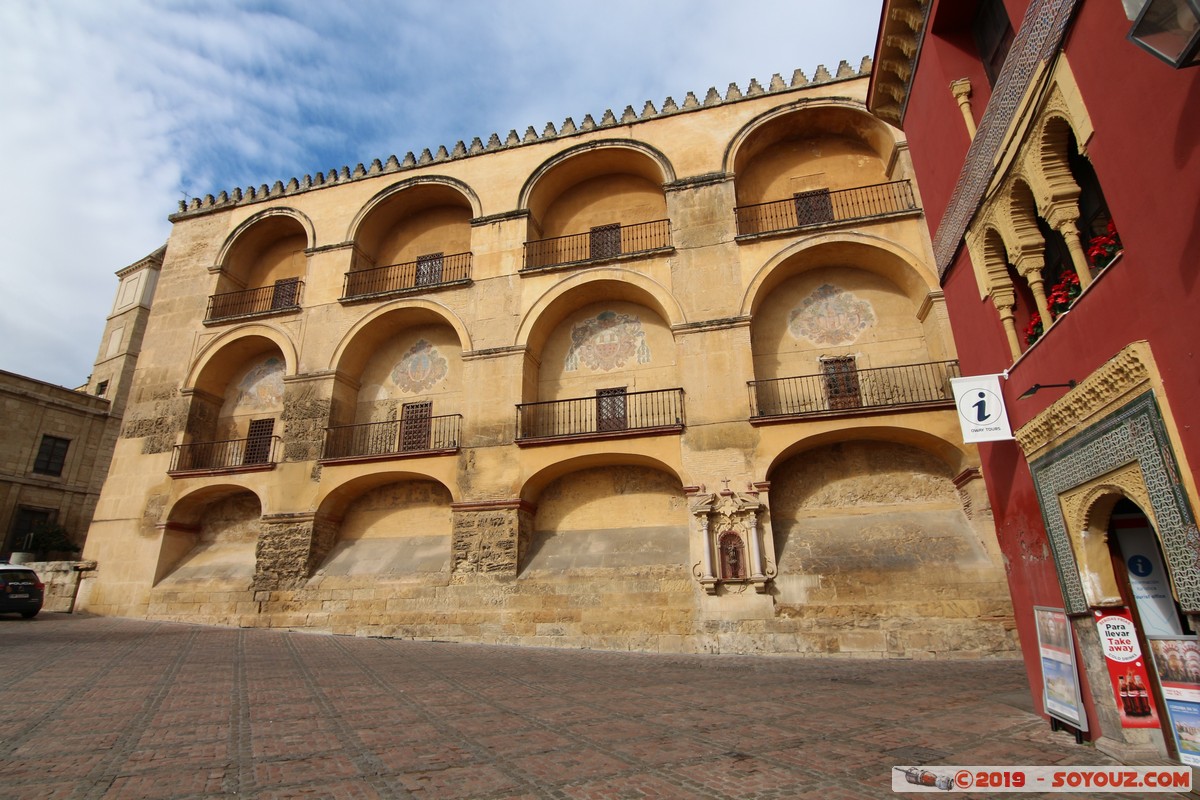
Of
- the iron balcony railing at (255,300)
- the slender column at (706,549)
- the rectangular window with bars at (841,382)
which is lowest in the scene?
the slender column at (706,549)

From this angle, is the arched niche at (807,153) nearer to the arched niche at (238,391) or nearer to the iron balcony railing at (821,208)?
the iron balcony railing at (821,208)

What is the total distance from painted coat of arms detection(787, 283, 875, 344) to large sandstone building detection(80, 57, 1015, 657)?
2.7 inches

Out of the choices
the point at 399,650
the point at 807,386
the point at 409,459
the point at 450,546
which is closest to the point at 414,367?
the point at 409,459

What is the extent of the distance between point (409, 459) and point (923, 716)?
11.8 m

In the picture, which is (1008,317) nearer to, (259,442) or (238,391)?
(259,442)

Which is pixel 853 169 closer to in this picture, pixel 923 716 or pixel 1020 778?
pixel 923 716

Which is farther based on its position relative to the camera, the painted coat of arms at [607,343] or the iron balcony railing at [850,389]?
the painted coat of arms at [607,343]

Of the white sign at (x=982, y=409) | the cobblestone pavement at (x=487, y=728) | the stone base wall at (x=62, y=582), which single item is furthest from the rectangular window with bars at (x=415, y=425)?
the white sign at (x=982, y=409)

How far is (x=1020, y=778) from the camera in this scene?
3979 millimetres

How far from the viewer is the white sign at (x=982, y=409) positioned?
5.91 meters

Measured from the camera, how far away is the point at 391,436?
16141 millimetres

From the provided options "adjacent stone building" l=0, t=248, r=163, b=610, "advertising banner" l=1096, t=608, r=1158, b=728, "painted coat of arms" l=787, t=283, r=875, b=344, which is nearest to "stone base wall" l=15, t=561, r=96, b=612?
"adjacent stone building" l=0, t=248, r=163, b=610

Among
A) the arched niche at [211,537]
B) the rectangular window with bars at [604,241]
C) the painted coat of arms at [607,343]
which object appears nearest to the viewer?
the painted coat of arms at [607,343]

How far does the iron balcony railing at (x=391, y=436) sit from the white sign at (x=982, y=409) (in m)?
11.4
